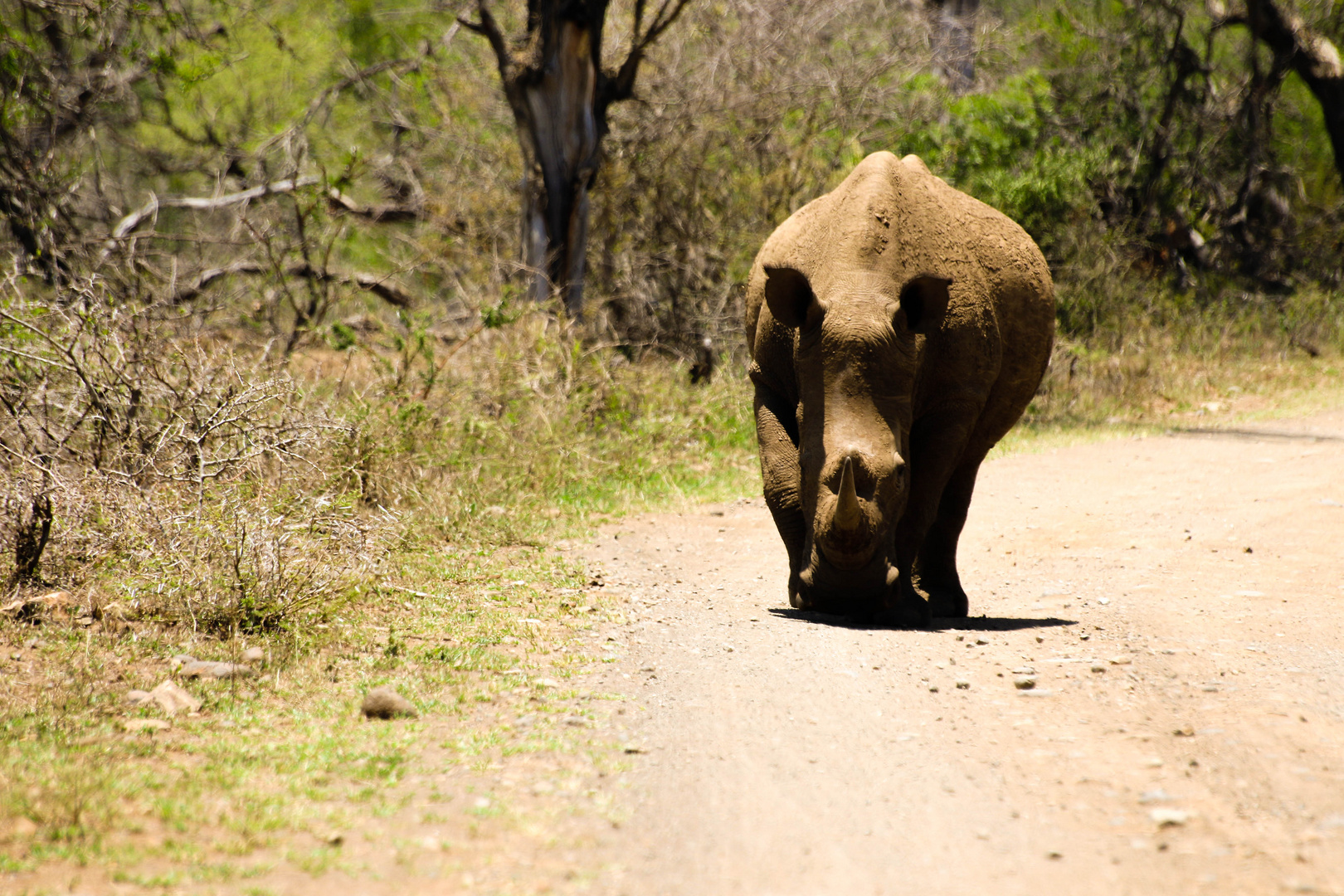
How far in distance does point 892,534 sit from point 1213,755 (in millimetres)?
2143

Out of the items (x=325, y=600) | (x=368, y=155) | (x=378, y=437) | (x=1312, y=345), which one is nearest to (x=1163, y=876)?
(x=325, y=600)

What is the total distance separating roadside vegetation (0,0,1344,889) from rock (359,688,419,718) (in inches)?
4.3

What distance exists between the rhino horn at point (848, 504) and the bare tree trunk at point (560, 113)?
7741 millimetres

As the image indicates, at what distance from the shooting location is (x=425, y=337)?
379 inches

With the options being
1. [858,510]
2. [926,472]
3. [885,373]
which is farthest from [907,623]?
[885,373]

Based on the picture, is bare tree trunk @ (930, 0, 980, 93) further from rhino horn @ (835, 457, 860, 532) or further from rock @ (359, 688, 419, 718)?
rock @ (359, 688, 419, 718)

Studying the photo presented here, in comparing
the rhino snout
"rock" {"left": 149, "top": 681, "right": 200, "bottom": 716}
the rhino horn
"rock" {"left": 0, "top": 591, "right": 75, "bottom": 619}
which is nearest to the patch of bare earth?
the rhino snout

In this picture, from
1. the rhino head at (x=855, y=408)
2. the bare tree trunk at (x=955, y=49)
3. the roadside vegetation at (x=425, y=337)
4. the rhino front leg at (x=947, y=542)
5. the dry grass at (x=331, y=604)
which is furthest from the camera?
the bare tree trunk at (x=955, y=49)

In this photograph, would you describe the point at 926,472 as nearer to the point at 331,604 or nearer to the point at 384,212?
the point at 331,604

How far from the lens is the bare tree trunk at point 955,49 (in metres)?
18.5

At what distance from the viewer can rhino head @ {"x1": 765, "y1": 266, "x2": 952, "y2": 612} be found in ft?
18.4

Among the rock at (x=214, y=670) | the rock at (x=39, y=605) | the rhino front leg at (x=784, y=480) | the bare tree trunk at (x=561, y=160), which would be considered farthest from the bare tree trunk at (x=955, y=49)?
the rock at (x=214, y=670)

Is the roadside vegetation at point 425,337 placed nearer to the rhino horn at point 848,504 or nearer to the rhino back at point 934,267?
the rhino horn at point 848,504

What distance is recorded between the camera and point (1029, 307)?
7043 millimetres
